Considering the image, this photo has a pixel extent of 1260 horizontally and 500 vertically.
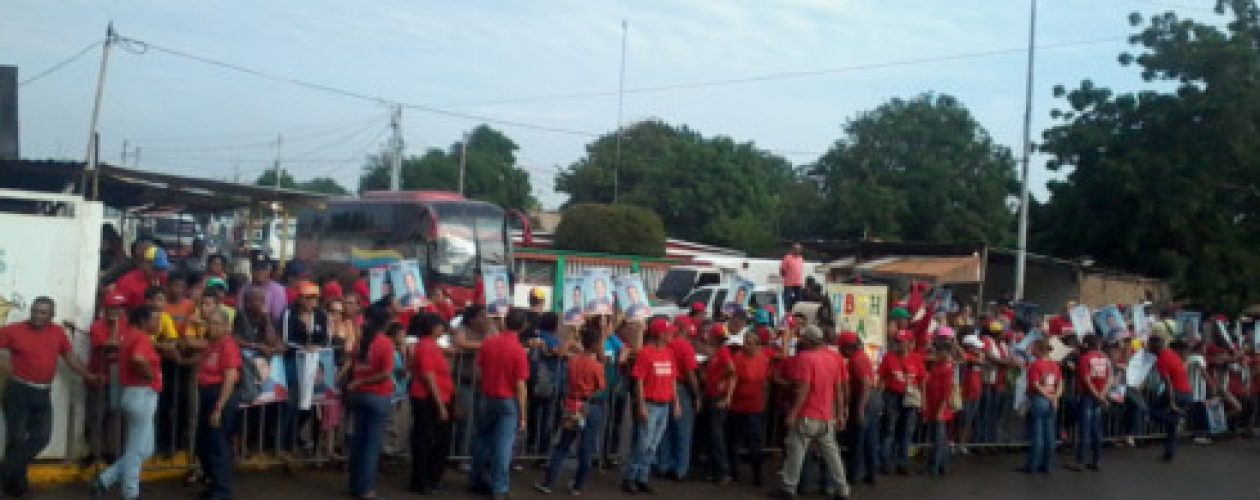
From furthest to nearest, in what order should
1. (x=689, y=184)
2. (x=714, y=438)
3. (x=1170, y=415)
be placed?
(x=689, y=184), (x=1170, y=415), (x=714, y=438)

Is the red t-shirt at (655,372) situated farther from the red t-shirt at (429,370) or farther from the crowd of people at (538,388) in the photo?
the red t-shirt at (429,370)

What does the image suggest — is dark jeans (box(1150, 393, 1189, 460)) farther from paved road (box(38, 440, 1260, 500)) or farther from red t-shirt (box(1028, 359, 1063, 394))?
red t-shirt (box(1028, 359, 1063, 394))

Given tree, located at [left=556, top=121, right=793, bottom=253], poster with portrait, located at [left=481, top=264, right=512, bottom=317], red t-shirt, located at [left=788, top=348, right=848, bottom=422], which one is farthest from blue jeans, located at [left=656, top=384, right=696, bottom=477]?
tree, located at [left=556, top=121, right=793, bottom=253]

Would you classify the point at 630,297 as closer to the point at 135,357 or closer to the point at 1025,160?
the point at 135,357

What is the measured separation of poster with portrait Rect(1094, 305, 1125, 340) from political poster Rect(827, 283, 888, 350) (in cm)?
387

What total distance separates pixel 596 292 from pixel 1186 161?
67.2ft

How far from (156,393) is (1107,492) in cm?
991

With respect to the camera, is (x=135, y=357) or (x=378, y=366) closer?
(x=135, y=357)

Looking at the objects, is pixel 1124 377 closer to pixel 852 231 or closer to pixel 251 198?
pixel 251 198

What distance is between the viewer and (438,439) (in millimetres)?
10273

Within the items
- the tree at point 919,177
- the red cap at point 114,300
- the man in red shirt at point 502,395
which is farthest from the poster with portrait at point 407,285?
the tree at point 919,177

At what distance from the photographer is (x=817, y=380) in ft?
36.6

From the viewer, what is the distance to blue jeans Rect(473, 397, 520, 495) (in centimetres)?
1017

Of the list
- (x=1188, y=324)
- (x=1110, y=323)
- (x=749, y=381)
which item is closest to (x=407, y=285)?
(x=749, y=381)
